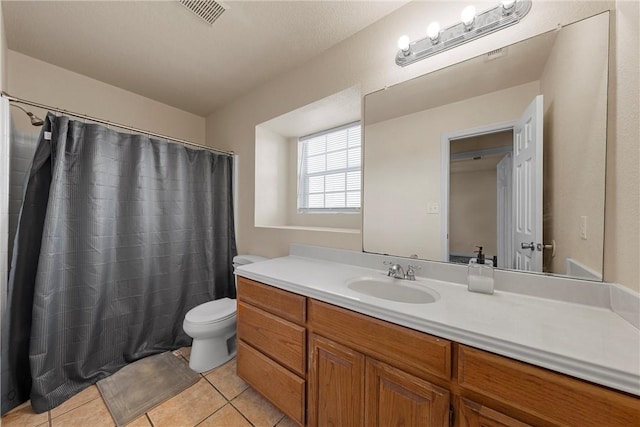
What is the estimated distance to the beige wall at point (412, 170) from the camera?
1.21 meters

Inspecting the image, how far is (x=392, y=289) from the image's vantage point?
1.29 m

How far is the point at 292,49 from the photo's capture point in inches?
68.4

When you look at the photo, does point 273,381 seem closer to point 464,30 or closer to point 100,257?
point 100,257

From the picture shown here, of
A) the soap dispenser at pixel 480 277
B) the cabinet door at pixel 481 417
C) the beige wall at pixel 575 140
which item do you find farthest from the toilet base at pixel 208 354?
the beige wall at pixel 575 140

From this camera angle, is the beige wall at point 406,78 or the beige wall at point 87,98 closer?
the beige wall at point 406,78

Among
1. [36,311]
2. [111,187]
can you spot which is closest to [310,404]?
[36,311]

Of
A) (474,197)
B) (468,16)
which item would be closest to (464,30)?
(468,16)

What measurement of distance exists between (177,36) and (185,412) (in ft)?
7.99

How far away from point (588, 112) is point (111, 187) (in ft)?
9.09

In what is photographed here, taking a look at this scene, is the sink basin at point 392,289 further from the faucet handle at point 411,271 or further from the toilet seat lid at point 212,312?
the toilet seat lid at point 212,312

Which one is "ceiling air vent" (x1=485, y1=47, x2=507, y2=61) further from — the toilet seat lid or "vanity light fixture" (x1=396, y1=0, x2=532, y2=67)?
the toilet seat lid

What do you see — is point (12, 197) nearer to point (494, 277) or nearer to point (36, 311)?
point (36, 311)

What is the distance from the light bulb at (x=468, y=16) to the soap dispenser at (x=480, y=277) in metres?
1.16

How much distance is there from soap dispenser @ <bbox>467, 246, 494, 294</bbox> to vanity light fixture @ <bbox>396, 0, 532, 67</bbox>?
112 cm
